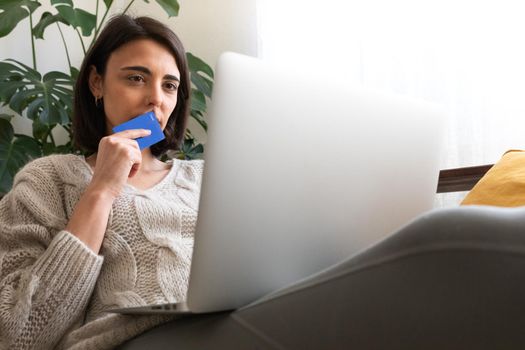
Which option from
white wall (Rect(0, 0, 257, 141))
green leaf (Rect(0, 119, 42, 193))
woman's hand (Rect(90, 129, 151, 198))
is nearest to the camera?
woman's hand (Rect(90, 129, 151, 198))

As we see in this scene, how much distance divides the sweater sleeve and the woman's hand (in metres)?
0.11

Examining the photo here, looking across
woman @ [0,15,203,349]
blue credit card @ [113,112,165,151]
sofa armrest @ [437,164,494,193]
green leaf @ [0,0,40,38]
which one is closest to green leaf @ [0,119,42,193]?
green leaf @ [0,0,40,38]

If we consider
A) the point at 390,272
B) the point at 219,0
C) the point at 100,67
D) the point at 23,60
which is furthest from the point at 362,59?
the point at 390,272

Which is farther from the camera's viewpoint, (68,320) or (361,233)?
(68,320)

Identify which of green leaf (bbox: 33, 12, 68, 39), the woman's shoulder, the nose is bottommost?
the woman's shoulder

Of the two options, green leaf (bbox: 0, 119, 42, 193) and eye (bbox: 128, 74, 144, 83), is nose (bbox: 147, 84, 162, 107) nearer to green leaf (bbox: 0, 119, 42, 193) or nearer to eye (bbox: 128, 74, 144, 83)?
eye (bbox: 128, 74, 144, 83)

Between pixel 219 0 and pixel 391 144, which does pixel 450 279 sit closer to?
pixel 391 144

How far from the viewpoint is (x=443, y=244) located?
0.45 meters

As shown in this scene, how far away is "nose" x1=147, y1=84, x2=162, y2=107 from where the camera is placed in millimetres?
1250

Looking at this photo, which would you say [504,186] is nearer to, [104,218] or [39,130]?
[104,218]

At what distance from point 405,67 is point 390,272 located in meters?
1.72

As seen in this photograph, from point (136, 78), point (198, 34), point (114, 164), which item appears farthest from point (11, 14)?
point (114, 164)

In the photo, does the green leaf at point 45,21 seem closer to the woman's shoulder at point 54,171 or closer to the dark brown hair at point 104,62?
the dark brown hair at point 104,62

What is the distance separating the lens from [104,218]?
3.39 feet
